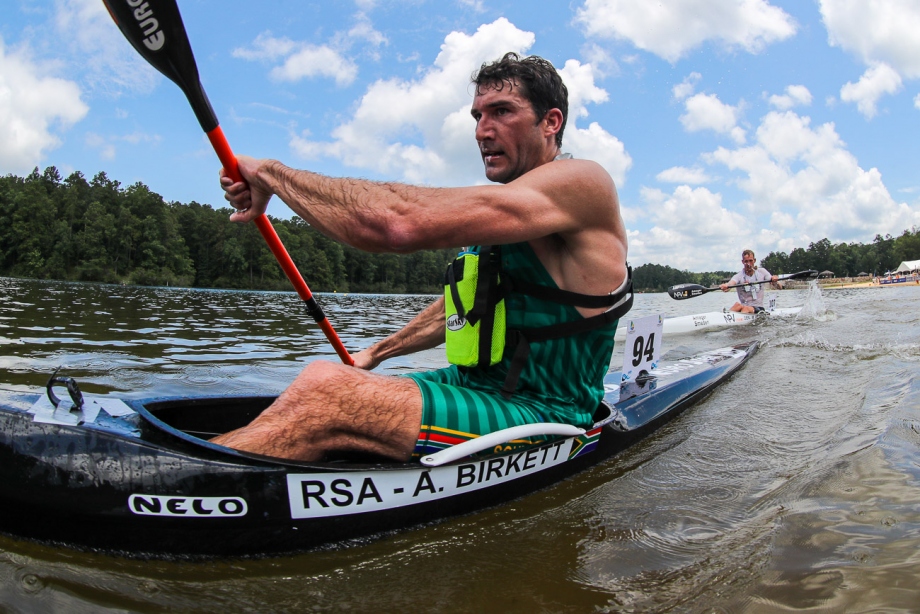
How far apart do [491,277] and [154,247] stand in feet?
267

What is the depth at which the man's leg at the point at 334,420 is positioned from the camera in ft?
7.50

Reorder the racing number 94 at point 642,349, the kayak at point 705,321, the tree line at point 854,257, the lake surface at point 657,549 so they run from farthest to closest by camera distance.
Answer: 1. the tree line at point 854,257
2. the kayak at point 705,321
3. the racing number 94 at point 642,349
4. the lake surface at point 657,549

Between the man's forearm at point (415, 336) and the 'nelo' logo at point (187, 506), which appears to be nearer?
the 'nelo' logo at point (187, 506)

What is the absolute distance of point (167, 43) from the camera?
249cm

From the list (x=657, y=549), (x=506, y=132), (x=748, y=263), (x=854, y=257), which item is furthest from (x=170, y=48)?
(x=854, y=257)

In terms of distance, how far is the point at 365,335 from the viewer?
12.2 m

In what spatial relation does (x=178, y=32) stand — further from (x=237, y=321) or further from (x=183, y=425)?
(x=237, y=321)

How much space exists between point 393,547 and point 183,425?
149 centimetres

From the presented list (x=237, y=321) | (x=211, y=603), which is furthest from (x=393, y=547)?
(x=237, y=321)

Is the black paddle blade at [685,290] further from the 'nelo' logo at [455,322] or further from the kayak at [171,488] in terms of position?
the kayak at [171,488]

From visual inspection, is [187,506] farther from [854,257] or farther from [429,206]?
[854,257]

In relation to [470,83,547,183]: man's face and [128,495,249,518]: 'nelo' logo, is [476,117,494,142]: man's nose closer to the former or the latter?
[470,83,547,183]: man's face

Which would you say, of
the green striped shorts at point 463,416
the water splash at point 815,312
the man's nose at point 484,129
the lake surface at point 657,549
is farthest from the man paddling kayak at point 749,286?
the green striped shorts at point 463,416

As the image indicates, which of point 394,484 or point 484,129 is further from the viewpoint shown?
point 484,129
